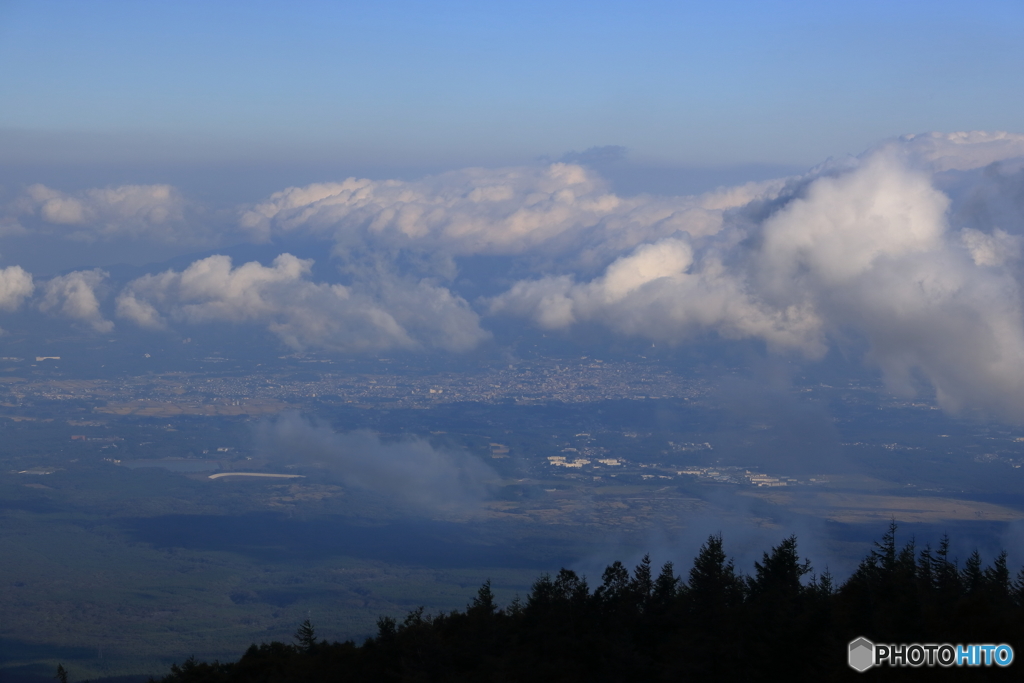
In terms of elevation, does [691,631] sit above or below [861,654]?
below

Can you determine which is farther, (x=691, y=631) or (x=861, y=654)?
(x=691, y=631)

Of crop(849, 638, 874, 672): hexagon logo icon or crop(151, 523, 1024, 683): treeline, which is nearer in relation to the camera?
crop(849, 638, 874, 672): hexagon logo icon

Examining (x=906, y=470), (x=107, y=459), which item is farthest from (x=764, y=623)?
(x=107, y=459)

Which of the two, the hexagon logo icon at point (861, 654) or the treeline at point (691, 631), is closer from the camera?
the hexagon logo icon at point (861, 654)

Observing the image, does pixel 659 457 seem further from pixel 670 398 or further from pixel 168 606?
pixel 168 606
